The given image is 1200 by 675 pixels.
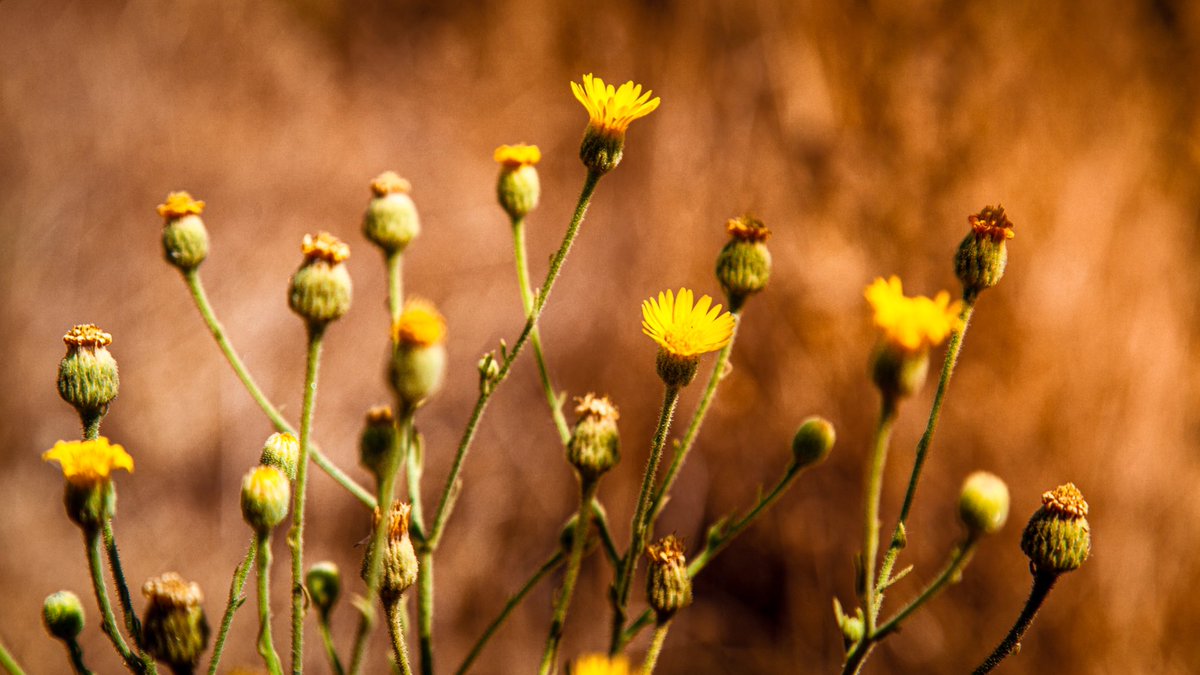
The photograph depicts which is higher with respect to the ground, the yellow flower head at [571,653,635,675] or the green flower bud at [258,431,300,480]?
the green flower bud at [258,431,300,480]

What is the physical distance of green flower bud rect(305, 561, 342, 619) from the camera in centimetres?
162

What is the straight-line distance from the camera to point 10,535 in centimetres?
443

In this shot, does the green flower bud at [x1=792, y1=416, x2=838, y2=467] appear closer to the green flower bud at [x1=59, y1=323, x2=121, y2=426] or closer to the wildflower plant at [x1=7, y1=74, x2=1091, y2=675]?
the wildflower plant at [x1=7, y1=74, x2=1091, y2=675]

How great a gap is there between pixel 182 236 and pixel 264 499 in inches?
25.0

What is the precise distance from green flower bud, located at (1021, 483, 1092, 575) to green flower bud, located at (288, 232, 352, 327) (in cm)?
118

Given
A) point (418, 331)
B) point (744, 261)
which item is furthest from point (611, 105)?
point (418, 331)

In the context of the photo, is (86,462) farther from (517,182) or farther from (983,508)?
(983,508)

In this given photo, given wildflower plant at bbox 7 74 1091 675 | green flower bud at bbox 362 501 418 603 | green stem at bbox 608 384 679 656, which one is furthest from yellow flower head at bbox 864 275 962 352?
green flower bud at bbox 362 501 418 603

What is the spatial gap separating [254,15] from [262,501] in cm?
465

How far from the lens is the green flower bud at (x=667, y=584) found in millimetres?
1423

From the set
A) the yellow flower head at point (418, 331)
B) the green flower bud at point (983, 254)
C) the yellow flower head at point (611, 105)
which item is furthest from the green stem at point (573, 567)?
the green flower bud at point (983, 254)

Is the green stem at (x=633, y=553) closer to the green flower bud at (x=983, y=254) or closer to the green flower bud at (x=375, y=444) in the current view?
the green flower bud at (x=375, y=444)

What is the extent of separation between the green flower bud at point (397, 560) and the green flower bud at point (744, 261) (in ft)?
2.42

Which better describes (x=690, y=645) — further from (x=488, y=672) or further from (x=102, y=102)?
(x=102, y=102)
